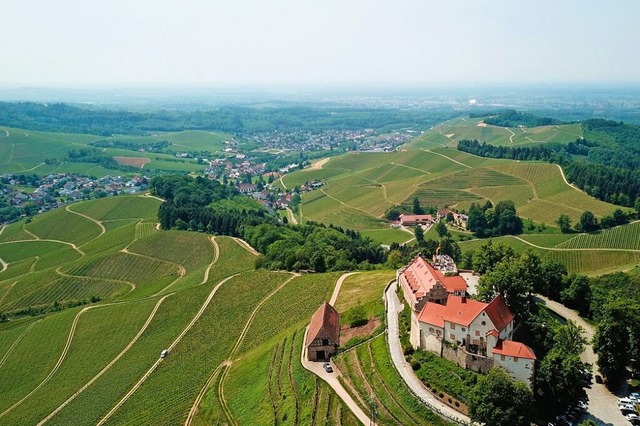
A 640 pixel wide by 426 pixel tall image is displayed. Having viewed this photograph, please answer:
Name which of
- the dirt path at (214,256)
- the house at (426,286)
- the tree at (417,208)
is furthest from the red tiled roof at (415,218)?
the house at (426,286)

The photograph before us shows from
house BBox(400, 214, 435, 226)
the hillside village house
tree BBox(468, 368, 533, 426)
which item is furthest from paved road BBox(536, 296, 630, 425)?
house BBox(400, 214, 435, 226)

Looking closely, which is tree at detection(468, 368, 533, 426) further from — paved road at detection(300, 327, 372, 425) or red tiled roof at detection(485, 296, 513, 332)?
paved road at detection(300, 327, 372, 425)

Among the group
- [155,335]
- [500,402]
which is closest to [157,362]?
[155,335]

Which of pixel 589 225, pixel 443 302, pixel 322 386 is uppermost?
pixel 443 302

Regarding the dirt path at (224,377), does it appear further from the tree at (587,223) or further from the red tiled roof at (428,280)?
the tree at (587,223)

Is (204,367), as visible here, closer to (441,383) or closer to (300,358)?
(300,358)

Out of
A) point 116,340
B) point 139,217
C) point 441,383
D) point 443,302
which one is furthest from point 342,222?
point 441,383
